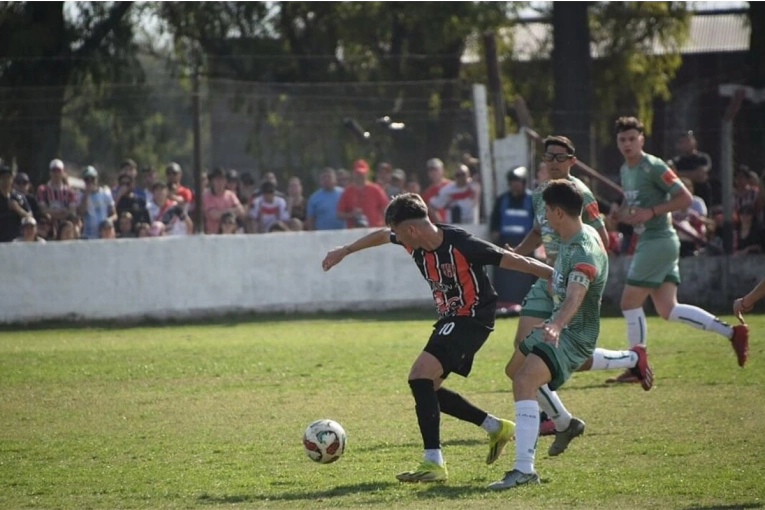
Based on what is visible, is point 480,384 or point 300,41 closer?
point 480,384

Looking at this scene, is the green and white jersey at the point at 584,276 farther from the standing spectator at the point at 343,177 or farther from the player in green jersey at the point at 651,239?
the standing spectator at the point at 343,177

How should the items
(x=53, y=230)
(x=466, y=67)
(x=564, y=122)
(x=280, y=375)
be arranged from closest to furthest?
1. (x=280, y=375)
2. (x=53, y=230)
3. (x=564, y=122)
4. (x=466, y=67)

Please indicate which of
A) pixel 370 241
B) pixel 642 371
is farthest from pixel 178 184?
pixel 370 241

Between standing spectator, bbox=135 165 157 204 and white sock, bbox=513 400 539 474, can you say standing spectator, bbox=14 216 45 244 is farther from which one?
white sock, bbox=513 400 539 474

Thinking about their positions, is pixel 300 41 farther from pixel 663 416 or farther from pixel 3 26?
pixel 663 416

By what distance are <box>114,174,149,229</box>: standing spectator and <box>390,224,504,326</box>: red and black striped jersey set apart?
10529 millimetres

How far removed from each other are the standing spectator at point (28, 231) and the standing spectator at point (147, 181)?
1.56 metres

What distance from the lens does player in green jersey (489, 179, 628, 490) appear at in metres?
6.52

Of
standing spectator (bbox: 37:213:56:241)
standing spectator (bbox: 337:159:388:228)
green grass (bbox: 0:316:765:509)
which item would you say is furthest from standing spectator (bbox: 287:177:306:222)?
green grass (bbox: 0:316:765:509)

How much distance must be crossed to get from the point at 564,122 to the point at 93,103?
6979mm

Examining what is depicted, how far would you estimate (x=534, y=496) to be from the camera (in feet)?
20.4

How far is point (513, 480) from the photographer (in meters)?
6.46

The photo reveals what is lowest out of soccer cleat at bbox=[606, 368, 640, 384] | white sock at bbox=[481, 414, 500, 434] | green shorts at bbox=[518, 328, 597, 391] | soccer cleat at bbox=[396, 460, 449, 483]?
soccer cleat at bbox=[606, 368, 640, 384]

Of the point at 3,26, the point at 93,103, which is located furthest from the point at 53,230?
the point at 3,26
